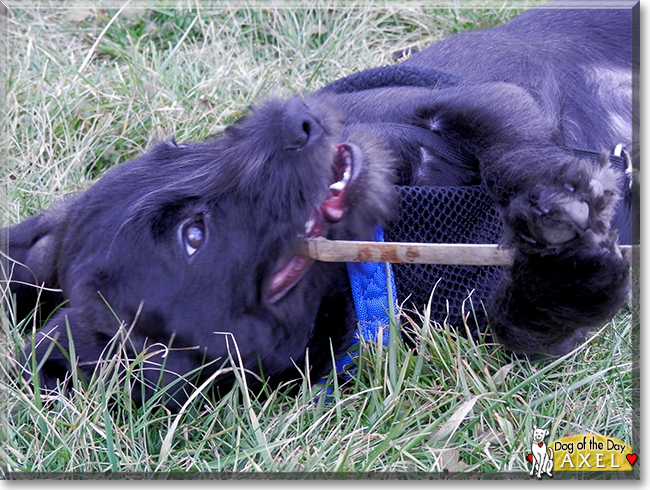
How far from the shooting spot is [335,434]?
2.32m

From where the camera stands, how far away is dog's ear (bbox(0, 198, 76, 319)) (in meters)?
2.65

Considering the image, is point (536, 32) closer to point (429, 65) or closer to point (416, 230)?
point (429, 65)

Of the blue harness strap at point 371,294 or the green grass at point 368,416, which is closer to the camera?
the green grass at point 368,416

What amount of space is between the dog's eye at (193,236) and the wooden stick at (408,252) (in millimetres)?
284

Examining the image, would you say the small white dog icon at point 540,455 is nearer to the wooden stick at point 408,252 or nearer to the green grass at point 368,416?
the green grass at point 368,416

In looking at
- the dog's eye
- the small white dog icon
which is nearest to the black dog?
the dog's eye

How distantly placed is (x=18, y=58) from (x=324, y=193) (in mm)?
2785

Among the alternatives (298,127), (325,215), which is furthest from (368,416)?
(298,127)

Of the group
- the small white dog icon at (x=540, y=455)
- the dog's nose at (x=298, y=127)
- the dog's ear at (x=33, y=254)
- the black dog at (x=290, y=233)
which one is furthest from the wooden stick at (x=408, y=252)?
the dog's ear at (x=33, y=254)

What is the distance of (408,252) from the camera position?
2.20 m

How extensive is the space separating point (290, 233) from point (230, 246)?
0.56 feet

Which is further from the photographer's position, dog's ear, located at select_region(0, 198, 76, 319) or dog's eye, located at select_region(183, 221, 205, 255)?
dog's ear, located at select_region(0, 198, 76, 319)

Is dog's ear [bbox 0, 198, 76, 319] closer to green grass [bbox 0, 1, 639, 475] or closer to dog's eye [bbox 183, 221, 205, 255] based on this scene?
green grass [bbox 0, 1, 639, 475]

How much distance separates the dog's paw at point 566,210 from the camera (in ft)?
6.69
